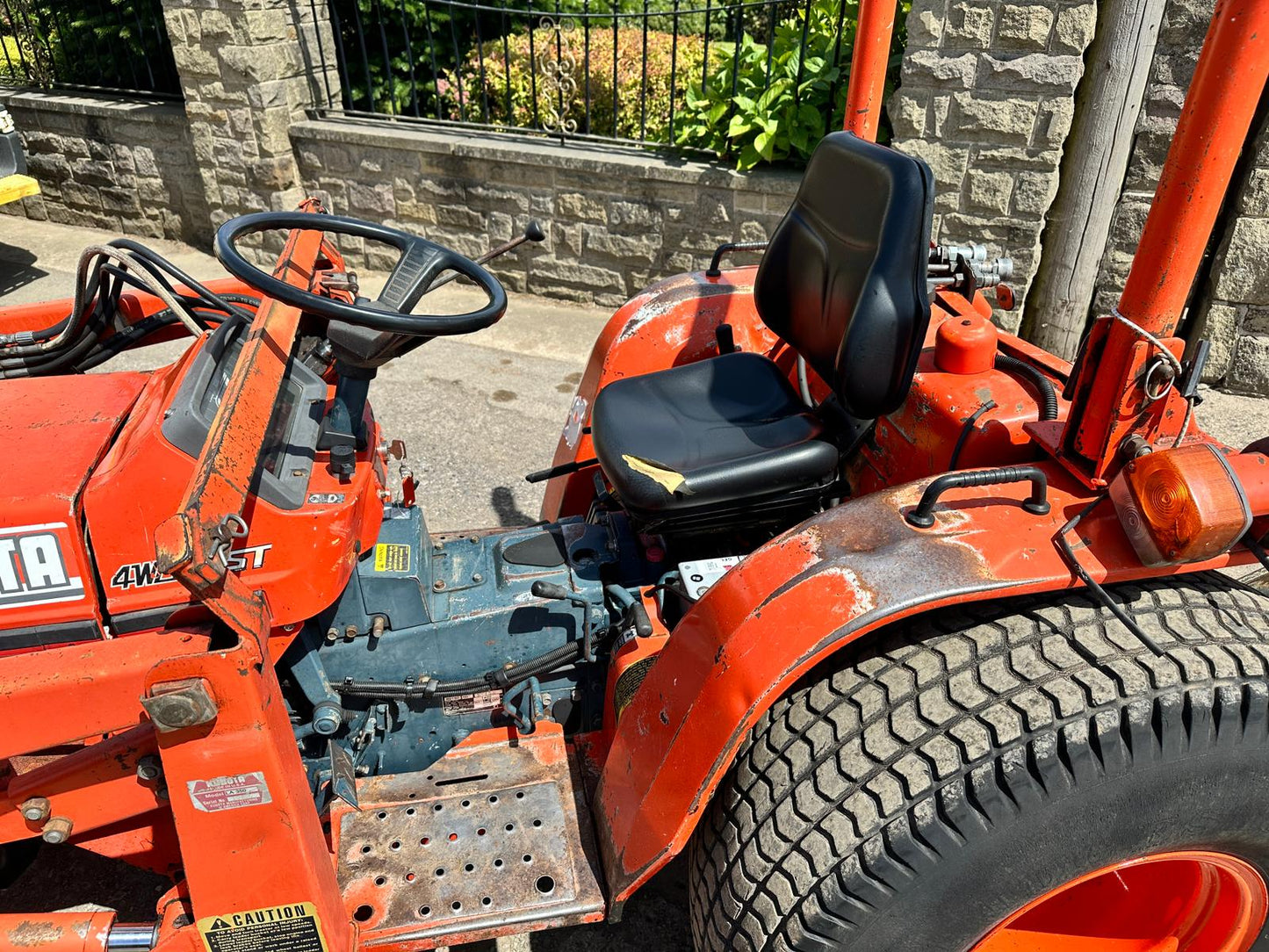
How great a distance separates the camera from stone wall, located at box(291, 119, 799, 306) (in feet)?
15.1

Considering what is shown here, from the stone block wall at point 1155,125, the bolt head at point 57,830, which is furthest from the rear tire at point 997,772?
the stone block wall at point 1155,125

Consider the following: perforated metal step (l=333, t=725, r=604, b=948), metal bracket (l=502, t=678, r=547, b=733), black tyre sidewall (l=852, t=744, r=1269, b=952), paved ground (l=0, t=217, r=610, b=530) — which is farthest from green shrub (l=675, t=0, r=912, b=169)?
black tyre sidewall (l=852, t=744, r=1269, b=952)

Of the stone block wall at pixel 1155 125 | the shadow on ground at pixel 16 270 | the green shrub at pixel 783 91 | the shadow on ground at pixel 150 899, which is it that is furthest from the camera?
the shadow on ground at pixel 16 270

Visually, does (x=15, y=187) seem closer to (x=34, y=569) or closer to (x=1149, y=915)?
(x=34, y=569)

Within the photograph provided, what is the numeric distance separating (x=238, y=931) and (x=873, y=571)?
1.15 m

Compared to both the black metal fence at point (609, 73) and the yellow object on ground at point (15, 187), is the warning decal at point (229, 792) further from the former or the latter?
the yellow object on ground at point (15, 187)

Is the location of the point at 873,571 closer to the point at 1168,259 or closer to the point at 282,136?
the point at 1168,259

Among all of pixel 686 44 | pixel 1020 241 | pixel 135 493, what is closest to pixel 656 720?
pixel 135 493

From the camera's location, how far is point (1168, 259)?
125cm

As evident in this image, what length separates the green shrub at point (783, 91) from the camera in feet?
14.1

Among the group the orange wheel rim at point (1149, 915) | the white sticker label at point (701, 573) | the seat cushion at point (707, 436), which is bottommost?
the orange wheel rim at point (1149, 915)

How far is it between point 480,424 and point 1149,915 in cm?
301

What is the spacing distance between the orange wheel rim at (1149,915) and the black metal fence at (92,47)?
650 centimetres

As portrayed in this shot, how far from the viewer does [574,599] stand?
1.95 m
